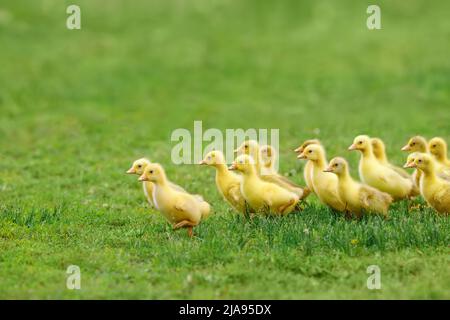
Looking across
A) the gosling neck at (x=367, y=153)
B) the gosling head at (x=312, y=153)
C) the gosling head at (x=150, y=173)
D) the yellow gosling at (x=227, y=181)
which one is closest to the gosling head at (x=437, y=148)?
the gosling neck at (x=367, y=153)

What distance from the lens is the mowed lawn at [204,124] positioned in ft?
27.9

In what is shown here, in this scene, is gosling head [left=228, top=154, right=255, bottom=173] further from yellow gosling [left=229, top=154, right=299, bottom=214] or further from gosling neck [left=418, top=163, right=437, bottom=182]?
gosling neck [left=418, top=163, right=437, bottom=182]

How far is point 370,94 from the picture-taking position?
20.5m

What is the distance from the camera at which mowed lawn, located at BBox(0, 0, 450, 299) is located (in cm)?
851

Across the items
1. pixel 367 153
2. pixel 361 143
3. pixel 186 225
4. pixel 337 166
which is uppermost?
pixel 361 143

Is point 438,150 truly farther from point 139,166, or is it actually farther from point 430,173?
point 139,166

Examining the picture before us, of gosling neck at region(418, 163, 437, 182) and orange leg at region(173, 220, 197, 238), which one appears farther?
gosling neck at region(418, 163, 437, 182)

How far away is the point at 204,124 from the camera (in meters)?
18.2

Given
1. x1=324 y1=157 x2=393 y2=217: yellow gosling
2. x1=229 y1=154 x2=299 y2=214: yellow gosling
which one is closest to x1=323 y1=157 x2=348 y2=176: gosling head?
x1=324 y1=157 x2=393 y2=217: yellow gosling

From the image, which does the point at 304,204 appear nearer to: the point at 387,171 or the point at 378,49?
the point at 387,171

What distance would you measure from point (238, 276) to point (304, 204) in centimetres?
284

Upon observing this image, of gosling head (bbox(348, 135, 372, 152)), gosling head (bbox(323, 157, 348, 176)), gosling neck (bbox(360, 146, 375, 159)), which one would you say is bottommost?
gosling head (bbox(323, 157, 348, 176))

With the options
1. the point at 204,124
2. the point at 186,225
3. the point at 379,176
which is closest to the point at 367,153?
the point at 379,176

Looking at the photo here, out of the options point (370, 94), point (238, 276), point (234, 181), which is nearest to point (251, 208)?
point (234, 181)
